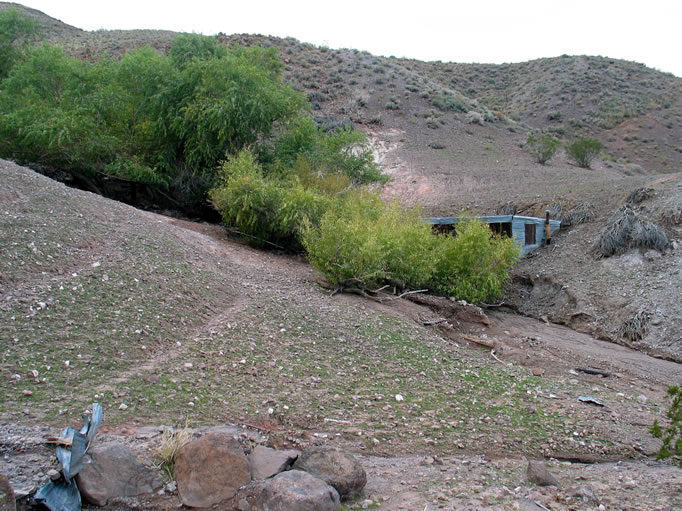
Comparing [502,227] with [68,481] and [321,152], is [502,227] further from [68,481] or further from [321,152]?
[68,481]

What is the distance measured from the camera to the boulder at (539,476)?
5.42m

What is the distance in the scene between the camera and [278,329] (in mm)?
9008

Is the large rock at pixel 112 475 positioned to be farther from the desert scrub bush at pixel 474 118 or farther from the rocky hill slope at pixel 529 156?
the desert scrub bush at pixel 474 118

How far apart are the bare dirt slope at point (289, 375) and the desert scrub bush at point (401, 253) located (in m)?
0.83

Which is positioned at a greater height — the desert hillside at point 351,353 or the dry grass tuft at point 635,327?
the desert hillside at point 351,353

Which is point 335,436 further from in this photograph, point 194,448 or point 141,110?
point 141,110

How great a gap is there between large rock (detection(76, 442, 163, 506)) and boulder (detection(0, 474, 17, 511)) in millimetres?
582

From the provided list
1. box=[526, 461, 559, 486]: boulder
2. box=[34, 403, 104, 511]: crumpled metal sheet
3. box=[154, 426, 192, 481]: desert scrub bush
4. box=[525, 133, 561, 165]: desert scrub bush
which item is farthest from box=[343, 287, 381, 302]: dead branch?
box=[525, 133, 561, 165]: desert scrub bush

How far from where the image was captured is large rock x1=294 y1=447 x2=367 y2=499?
4.81 m

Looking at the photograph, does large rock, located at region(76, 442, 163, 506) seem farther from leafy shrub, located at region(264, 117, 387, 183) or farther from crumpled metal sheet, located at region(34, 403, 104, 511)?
leafy shrub, located at region(264, 117, 387, 183)

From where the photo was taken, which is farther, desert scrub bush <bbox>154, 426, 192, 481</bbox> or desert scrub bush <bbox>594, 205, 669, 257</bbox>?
desert scrub bush <bbox>594, 205, 669, 257</bbox>

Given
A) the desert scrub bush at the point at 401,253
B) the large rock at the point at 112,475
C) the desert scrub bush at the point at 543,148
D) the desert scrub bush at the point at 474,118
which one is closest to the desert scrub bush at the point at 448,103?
the desert scrub bush at the point at 474,118

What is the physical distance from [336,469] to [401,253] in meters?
8.28

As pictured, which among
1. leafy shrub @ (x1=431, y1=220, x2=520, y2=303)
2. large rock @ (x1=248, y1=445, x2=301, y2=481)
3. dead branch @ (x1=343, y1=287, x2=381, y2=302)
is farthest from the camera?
leafy shrub @ (x1=431, y1=220, x2=520, y2=303)
